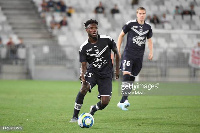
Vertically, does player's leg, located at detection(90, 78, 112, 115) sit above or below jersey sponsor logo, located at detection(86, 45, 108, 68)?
below

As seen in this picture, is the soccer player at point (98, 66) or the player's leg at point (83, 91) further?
the player's leg at point (83, 91)

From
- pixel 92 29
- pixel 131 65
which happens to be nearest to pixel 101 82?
pixel 92 29

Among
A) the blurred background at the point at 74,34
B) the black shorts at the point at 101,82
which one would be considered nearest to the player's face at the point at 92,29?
the black shorts at the point at 101,82

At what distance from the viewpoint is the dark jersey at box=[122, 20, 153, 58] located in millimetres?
12930

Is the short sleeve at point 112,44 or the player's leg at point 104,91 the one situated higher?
the short sleeve at point 112,44

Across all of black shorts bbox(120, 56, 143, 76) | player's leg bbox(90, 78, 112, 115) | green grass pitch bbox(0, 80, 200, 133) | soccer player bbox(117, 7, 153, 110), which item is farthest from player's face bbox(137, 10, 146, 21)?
player's leg bbox(90, 78, 112, 115)

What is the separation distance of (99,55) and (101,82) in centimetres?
54

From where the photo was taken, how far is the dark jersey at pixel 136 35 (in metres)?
12.9

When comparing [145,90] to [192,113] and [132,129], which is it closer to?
[192,113]

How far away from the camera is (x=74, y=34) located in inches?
1132

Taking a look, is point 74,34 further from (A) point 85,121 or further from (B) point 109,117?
(A) point 85,121

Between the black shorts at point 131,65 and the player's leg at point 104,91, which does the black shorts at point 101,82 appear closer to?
the player's leg at point 104,91

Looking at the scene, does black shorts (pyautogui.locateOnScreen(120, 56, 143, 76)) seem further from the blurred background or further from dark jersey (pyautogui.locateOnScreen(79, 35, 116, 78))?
the blurred background

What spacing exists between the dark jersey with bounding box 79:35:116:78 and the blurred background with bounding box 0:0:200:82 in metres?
13.6
